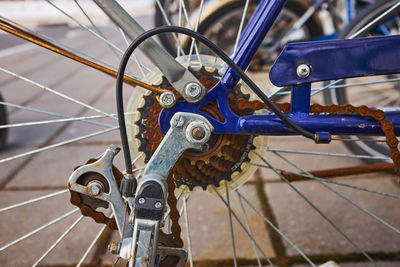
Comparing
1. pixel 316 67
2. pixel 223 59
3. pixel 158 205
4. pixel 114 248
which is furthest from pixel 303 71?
pixel 114 248

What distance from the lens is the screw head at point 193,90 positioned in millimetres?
769

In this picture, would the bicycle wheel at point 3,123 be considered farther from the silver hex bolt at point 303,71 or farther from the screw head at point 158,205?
the silver hex bolt at point 303,71

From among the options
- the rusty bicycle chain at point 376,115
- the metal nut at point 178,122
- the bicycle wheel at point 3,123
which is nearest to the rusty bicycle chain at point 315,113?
the rusty bicycle chain at point 376,115

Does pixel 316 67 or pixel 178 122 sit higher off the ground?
pixel 316 67

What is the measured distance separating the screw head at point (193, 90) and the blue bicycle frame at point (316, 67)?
0.17ft

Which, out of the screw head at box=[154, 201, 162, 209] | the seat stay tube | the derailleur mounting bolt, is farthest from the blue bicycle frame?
the derailleur mounting bolt

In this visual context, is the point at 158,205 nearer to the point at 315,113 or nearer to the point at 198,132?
the point at 198,132

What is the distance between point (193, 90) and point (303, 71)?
21cm

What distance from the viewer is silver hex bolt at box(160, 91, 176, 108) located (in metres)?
0.77

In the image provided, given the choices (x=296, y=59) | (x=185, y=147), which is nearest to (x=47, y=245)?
(x=185, y=147)

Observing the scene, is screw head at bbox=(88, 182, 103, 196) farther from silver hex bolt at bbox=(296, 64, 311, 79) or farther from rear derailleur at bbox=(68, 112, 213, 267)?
silver hex bolt at bbox=(296, 64, 311, 79)

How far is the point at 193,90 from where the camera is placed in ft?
2.53

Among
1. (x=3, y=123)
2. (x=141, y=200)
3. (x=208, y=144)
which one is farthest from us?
(x=3, y=123)

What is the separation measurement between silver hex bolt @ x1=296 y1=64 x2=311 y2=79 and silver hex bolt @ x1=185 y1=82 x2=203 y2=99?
0.19 m
